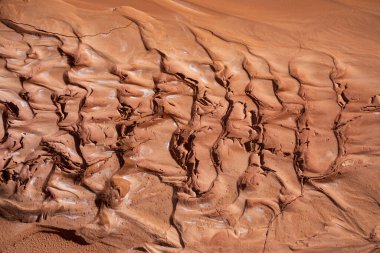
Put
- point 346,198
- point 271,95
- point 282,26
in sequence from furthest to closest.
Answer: point 282,26 → point 271,95 → point 346,198

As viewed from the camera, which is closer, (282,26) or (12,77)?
(12,77)

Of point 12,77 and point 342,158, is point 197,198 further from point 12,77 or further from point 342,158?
point 12,77

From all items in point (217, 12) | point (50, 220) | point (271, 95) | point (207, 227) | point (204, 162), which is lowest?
point (50, 220)

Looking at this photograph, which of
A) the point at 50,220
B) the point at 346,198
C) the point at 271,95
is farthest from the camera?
the point at 271,95

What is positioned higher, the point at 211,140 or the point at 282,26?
the point at 282,26

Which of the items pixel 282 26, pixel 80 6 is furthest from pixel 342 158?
pixel 80 6

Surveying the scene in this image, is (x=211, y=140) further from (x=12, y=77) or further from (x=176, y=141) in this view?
(x=12, y=77)

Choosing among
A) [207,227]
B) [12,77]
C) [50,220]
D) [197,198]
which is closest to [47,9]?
[12,77]
